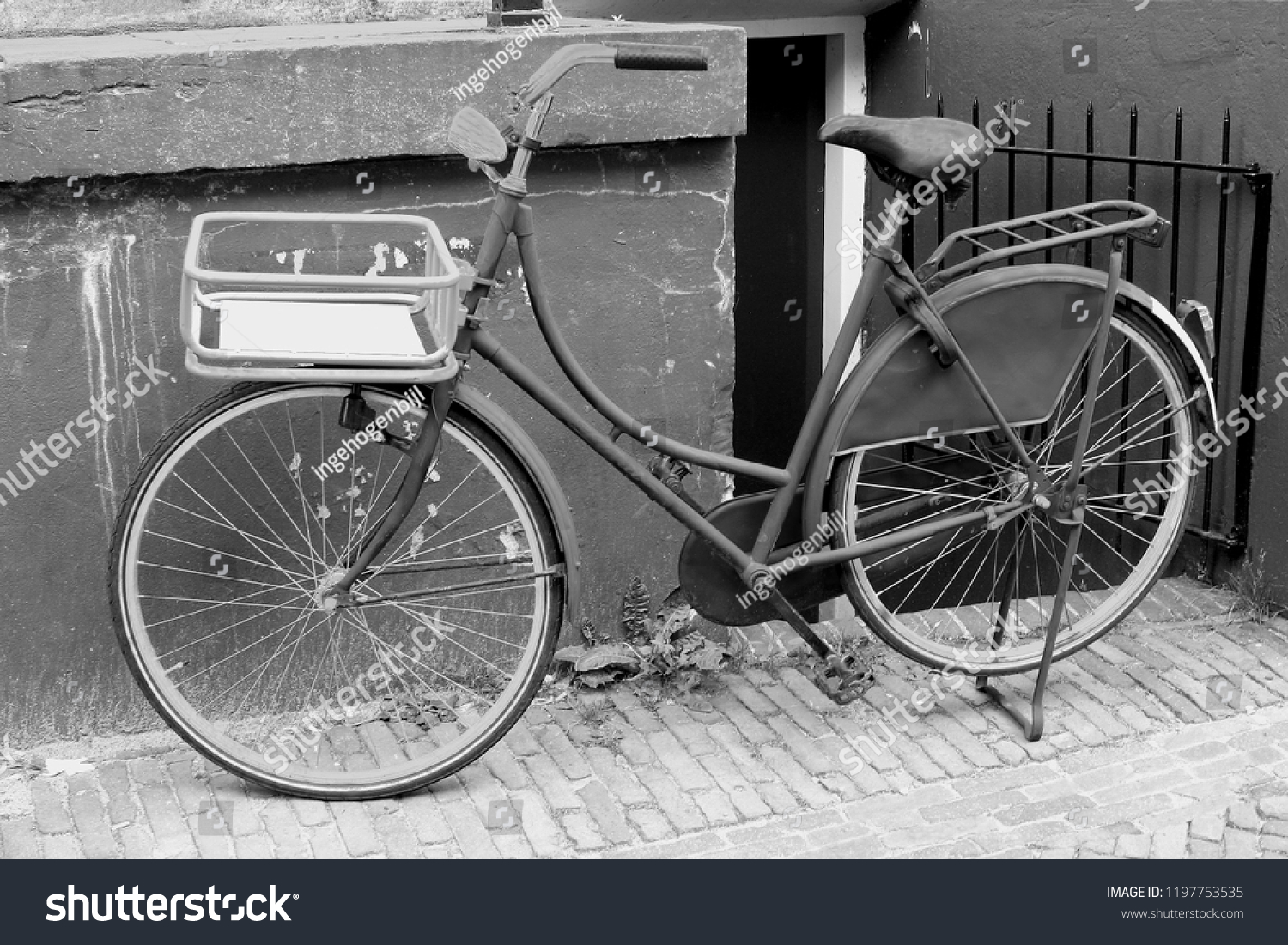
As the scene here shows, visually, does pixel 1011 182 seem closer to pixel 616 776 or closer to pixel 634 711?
pixel 634 711

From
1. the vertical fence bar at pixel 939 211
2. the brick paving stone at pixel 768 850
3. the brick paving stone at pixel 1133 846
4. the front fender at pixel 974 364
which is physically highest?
the vertical fence bar at pixel 939 211

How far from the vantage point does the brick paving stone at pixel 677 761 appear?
404cm

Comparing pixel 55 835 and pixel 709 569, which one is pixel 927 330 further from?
pixel 55 835

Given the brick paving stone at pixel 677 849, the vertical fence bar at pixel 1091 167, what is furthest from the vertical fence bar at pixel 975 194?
the brick paving stone at pixel 677 849

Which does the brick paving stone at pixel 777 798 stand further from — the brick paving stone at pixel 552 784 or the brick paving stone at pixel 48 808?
the brick paving stone at pixel 48 808

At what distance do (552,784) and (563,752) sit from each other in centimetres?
17

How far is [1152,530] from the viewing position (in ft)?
18.4

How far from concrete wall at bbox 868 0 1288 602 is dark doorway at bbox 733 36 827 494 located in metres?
0.42

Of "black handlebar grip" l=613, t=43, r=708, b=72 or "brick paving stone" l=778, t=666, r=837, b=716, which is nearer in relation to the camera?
"black handlebar grip" l=613, t=43, r=708, b=72

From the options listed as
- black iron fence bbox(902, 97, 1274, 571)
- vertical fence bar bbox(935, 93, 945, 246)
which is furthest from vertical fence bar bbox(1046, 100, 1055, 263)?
vertical fence bar bbox(935, 93, 945, 246)

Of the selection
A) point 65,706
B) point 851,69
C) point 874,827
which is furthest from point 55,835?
point 851,69

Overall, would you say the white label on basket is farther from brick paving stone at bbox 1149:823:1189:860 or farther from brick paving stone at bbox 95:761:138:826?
brick paving stone at bbox 1149:823:1189:860

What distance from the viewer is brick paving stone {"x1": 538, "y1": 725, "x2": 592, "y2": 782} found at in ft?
13.4

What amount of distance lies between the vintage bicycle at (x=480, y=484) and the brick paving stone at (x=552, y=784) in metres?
0.19
